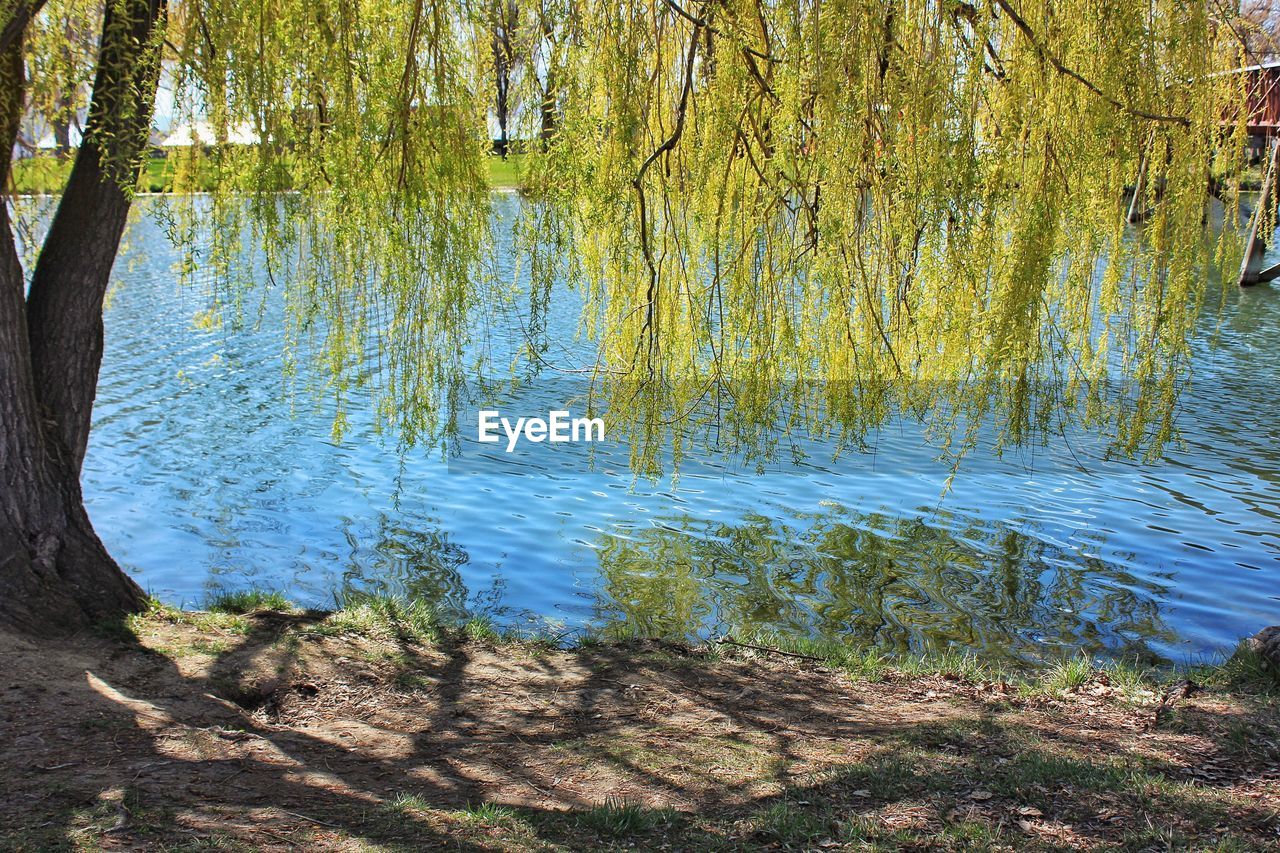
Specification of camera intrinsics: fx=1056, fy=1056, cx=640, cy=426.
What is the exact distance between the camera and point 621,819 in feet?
9.55

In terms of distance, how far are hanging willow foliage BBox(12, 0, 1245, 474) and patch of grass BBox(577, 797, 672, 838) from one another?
159 cm

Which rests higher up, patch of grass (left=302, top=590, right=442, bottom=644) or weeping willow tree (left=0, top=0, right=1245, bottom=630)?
weeping willow tree (left=0, top=0, right=1245, bottom=630)

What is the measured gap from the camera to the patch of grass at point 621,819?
2855mm

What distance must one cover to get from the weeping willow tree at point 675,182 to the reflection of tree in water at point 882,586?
5.19 feet

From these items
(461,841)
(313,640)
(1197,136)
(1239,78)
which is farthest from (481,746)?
(1239,78)

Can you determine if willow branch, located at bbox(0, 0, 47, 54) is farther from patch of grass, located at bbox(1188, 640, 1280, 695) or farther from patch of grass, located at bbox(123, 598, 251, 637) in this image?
patch of grass, located at bbox(1188, 640, 1280, 695)

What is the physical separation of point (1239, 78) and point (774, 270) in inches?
84.7

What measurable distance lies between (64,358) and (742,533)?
414cm

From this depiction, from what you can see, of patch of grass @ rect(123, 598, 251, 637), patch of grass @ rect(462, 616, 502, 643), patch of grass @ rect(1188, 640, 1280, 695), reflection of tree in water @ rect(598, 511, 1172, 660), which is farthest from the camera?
reflection of tree in water @ rect(598, 511, 1172, 660)

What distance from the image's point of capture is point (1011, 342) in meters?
3.68

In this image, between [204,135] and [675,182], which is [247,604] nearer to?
[204,135]

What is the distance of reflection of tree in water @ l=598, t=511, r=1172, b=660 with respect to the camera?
5.55m

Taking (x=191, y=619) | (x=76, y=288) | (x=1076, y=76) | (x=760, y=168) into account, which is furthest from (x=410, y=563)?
(x=1076, y=76)

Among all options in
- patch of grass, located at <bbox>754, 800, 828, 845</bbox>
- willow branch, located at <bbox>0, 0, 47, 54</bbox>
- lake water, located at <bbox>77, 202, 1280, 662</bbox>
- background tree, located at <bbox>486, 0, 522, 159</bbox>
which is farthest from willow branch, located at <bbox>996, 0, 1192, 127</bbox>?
willow branch, located at <bbox>0, 0, 47, 54</bbox>
